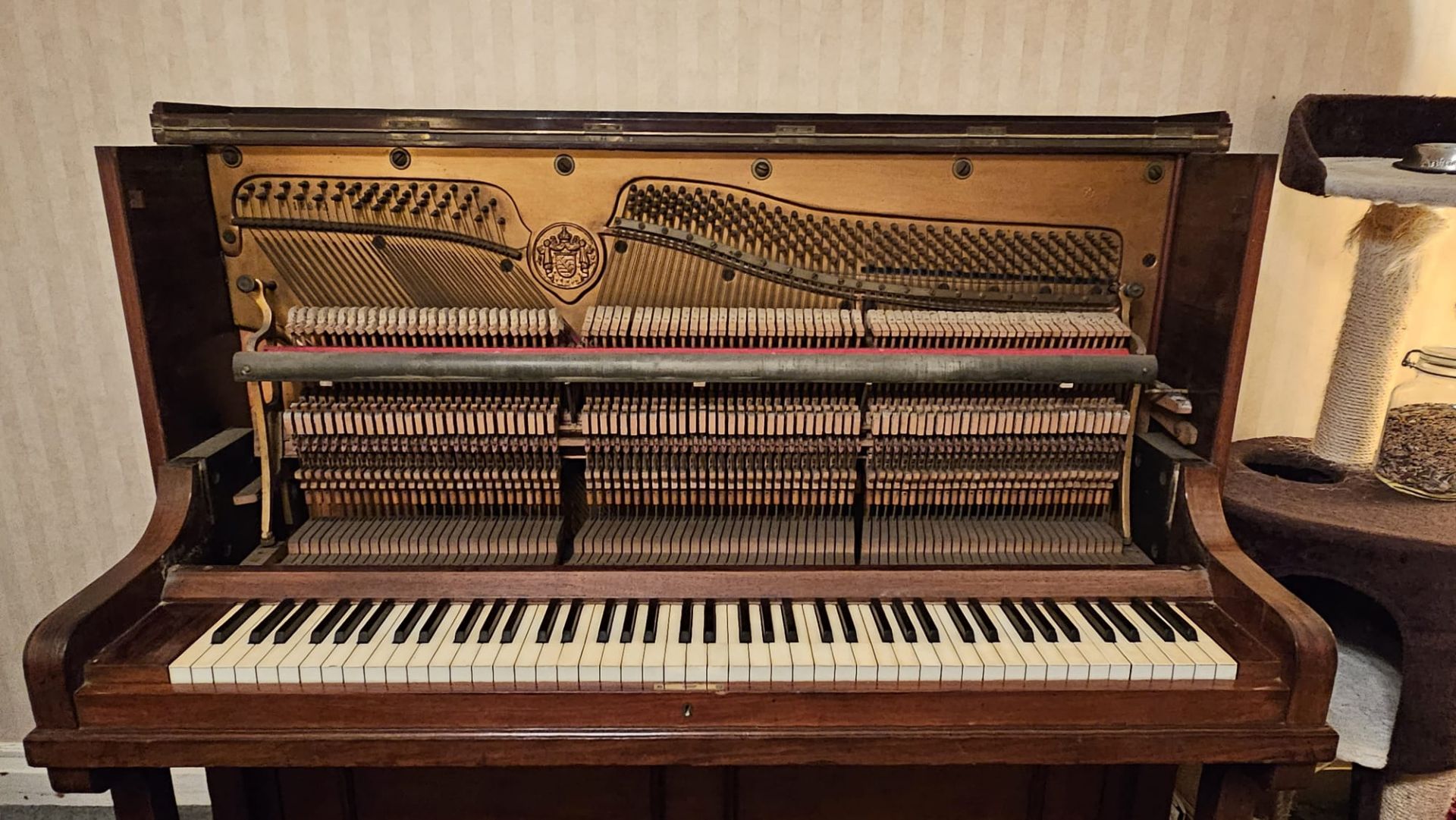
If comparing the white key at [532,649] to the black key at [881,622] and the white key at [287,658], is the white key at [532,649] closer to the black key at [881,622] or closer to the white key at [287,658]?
the white key at [287,658]

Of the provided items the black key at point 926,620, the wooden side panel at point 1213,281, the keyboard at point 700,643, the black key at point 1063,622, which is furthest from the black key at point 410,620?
the wooden side panel at point 1213,281

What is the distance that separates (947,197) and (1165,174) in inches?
16.7

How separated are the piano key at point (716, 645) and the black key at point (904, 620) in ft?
0.96

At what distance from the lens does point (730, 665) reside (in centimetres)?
141

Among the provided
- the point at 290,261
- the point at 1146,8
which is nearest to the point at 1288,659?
the point at 1146,8

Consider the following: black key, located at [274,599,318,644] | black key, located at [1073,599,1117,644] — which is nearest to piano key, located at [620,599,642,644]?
black key, located at [274,599,318,644]

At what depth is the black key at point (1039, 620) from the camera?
1.49 meters

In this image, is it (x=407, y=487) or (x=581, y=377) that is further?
(x=407, y=487)

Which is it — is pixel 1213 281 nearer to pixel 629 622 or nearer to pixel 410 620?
pixel 629 622

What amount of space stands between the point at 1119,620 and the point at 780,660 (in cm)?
62

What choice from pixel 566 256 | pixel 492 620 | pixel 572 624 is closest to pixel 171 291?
pixel 566 256

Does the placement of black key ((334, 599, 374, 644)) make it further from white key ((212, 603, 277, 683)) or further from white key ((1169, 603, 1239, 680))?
white key ((1169, 603, 1239, 680))

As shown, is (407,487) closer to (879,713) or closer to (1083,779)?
(879,713)

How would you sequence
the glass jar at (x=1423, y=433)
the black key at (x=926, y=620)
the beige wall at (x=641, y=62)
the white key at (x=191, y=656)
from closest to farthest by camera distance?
1. the white key at (x=191, y=656)
2. the black key at (x=926, y=620)
3. the glass jar at (x=1423, y=433)
4. the beige wall at (x=641, y=62)
